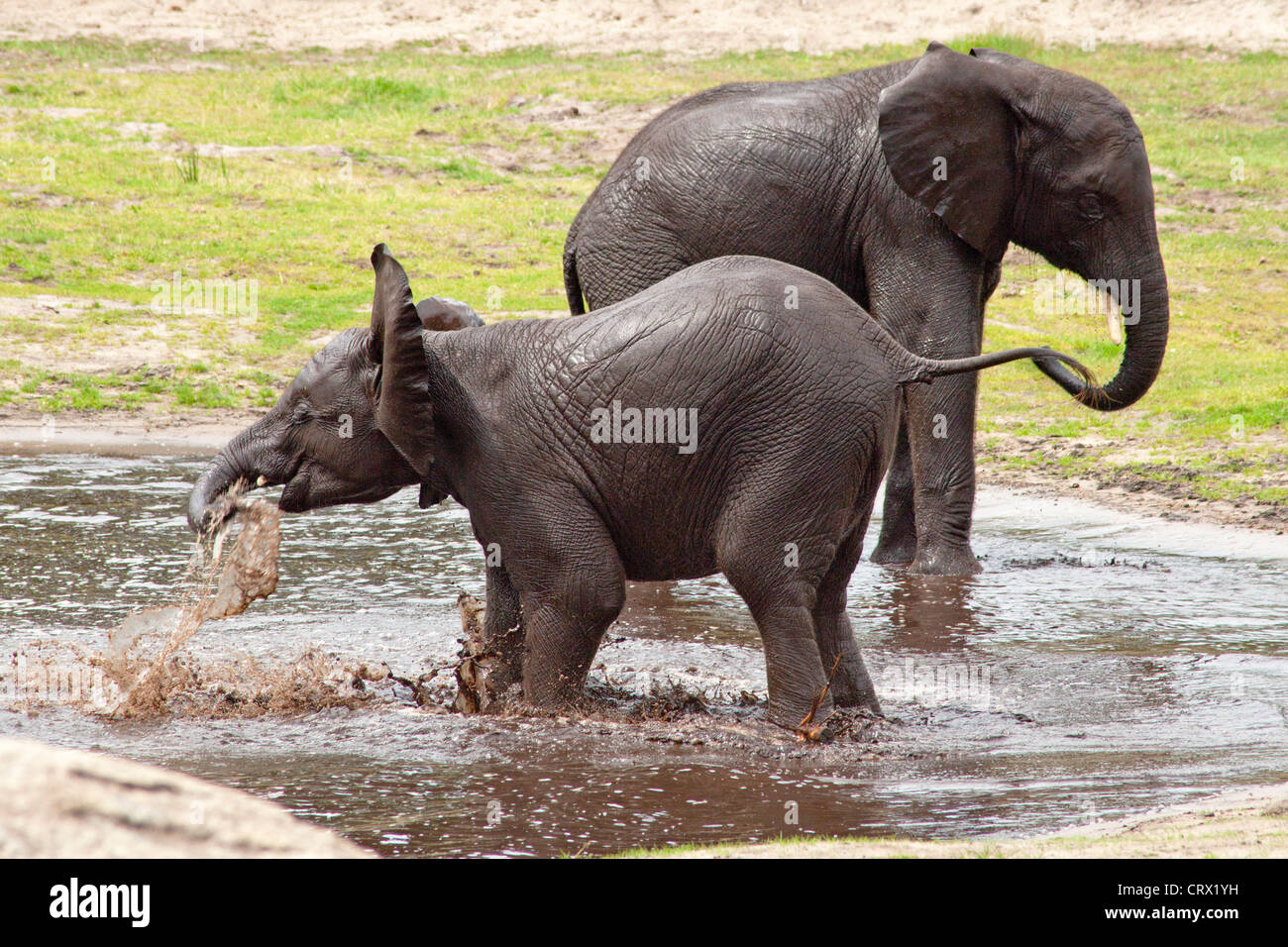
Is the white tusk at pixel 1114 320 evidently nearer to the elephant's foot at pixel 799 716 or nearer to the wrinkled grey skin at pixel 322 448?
the elephant's foot at pixel 799 716

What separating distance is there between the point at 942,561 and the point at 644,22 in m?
24.8

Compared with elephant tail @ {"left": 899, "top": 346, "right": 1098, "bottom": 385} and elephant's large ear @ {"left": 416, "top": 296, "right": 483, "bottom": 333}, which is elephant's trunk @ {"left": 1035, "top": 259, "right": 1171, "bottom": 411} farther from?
elephant's large ear @ {"left": 416, "top": 296, "right": 483, "bottom": 333}

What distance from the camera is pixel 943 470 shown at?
9.17 meters

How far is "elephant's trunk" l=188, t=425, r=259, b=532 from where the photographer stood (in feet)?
21.4

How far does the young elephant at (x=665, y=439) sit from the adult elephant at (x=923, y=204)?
8.02ft

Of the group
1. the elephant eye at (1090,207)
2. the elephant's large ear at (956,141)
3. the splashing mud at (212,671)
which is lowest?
the splashing mud at (212,671)

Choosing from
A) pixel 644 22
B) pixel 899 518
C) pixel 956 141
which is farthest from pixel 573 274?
pixel 644 22

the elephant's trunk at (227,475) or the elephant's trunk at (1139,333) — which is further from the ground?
the elephant's trunk at (1139,333)

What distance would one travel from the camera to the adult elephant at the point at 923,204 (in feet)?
28.0

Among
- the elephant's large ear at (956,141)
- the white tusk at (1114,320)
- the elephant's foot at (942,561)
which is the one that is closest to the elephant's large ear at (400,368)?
the elephant's large ear at (956,141)

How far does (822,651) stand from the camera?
663 centimetres

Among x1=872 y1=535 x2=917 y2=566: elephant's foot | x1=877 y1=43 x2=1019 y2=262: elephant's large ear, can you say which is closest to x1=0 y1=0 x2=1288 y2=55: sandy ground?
x1=872 y1=535 x2=917 y2=566: elephant's foot
